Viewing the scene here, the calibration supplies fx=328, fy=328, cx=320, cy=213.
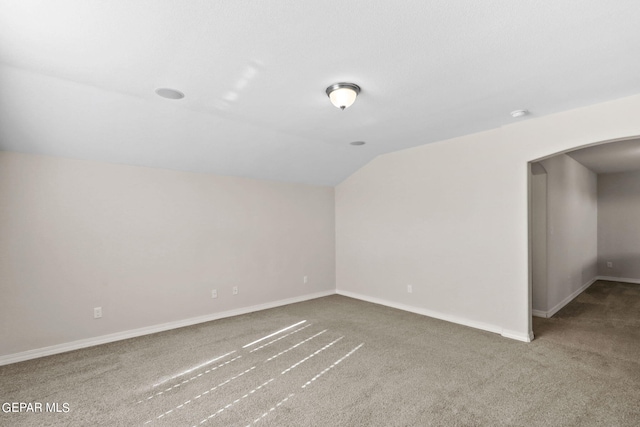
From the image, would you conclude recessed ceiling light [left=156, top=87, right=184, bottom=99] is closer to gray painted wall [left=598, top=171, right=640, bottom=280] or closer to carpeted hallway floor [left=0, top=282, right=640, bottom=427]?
carpeted hallway floor [left=0, top=282, right=640, bottom=427]

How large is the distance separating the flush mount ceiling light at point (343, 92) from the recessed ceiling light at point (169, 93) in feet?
4.26

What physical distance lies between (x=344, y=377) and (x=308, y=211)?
11.0 feet

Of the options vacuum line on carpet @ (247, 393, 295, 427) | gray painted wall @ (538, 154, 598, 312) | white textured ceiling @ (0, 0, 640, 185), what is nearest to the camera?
white textured ceiling @ (0, 0, 640, 185)

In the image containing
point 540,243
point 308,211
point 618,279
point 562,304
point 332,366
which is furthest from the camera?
point 618,279

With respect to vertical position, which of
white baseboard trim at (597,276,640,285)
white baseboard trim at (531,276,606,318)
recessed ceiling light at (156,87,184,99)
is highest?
recessed ceiling light at (156,87,184,99)

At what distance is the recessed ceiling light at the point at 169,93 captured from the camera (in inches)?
108

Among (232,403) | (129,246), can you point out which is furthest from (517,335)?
(129,246)

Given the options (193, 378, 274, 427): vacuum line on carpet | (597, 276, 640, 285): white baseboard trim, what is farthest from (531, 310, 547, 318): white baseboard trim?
(597, 276, 640, 285): white baseboard trim

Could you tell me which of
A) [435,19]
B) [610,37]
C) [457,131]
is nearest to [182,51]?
[435,19]

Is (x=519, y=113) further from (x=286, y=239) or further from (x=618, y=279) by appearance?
(x=618, y=279)

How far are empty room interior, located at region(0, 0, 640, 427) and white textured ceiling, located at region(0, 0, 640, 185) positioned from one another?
20 mm

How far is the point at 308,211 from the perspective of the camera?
230 inches

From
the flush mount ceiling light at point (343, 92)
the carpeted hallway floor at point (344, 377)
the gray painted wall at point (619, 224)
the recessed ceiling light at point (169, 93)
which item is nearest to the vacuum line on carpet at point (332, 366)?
the carpeted hallway floor at point (344, 377)

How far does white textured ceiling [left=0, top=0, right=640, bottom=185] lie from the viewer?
1.80m
